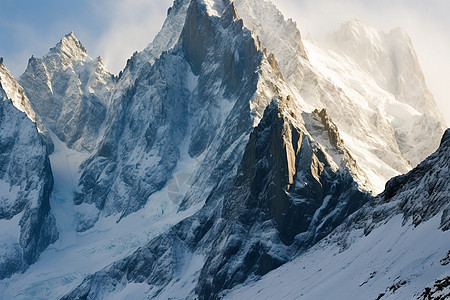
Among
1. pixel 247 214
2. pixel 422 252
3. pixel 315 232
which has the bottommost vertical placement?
pixel 422 252

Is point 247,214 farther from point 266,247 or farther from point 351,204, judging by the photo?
point 351,204

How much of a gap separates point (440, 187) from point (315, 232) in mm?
78261

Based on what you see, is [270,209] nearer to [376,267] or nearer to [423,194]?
[423,194]

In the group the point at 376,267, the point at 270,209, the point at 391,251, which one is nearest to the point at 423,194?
the point at 391,251

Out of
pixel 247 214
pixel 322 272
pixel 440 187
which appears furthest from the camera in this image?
pixel 247 214

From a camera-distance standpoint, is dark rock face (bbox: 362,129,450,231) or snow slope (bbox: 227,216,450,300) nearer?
snow slope (bbox: 227,216,450,300)

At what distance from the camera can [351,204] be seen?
160 metres

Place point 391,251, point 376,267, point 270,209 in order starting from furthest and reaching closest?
point 270,209 < point 391,251 < point 376,267

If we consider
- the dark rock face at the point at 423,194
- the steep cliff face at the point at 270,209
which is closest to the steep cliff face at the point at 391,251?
the dark rock face at the point at 423,194

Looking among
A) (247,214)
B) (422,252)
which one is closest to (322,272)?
(422,252)

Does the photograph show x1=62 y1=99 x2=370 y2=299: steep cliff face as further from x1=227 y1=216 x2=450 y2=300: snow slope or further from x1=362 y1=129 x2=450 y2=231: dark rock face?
x1=362 y1=129 x2=450 y2=231: dark rock face

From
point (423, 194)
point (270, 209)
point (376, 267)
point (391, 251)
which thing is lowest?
point (376, 267)

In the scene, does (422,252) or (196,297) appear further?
(196,297)

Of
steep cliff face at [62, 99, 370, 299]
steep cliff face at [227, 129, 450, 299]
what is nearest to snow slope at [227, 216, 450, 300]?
steep cliff face at [227, 129, 450, 299]
